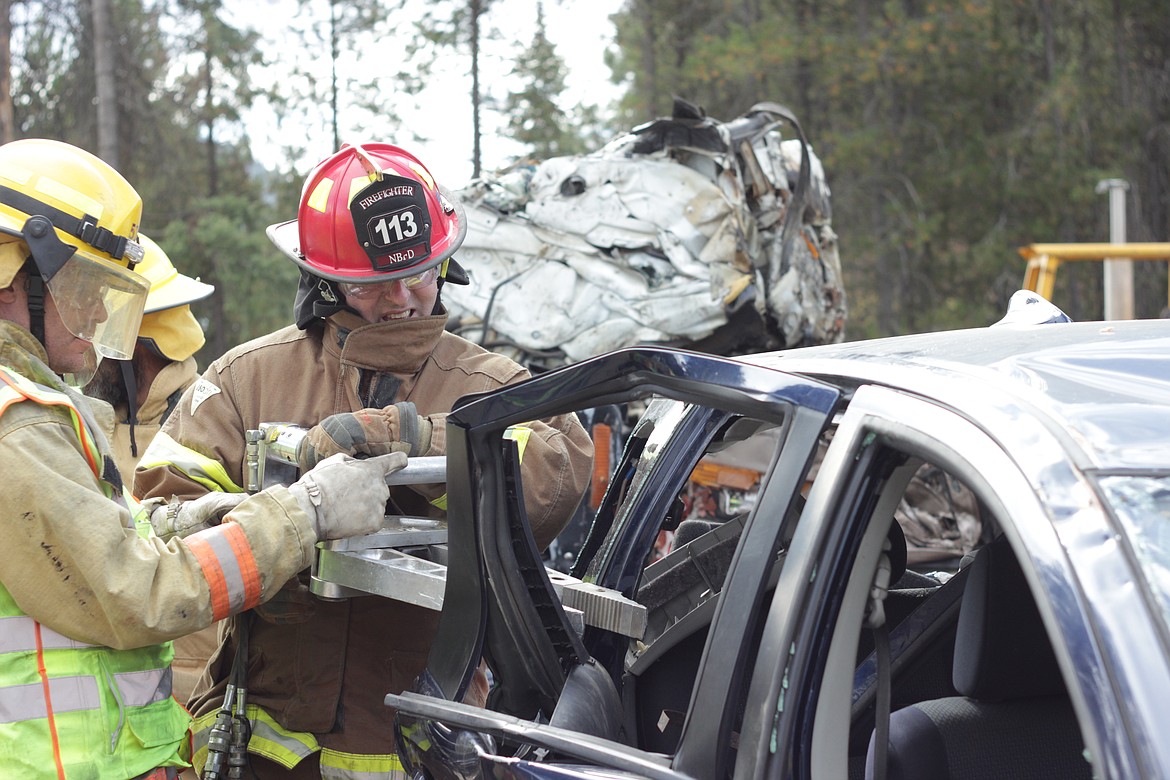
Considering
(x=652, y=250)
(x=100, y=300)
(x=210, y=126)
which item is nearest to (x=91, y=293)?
(x=100, y=300)

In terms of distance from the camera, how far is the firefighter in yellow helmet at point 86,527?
2.05 m

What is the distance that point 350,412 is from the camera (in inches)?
110

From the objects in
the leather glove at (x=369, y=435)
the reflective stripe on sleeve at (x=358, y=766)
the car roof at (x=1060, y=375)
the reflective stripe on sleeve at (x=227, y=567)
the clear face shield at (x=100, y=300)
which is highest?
the clear face shield at (x=100, y=300)

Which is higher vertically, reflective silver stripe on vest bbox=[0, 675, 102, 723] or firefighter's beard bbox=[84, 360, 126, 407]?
firefighter's beard bbox=[84, 360, 126, 407]

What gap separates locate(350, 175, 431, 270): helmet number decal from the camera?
2820mm

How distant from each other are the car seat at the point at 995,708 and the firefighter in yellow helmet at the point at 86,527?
117 cm

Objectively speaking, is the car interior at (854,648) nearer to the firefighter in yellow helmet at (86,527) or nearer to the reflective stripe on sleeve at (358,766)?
the firefighter in yellow helmet at (86,527)

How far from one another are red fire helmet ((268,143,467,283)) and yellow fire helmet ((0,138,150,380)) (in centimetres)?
52

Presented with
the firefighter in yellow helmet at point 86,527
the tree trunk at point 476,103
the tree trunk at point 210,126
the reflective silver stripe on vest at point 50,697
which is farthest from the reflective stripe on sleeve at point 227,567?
the tree trunk at point 210,126

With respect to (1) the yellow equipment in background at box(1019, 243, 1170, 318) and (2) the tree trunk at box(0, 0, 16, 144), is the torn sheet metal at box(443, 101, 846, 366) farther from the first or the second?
(2) the tree trunk at box(0, 0, 16, 144)

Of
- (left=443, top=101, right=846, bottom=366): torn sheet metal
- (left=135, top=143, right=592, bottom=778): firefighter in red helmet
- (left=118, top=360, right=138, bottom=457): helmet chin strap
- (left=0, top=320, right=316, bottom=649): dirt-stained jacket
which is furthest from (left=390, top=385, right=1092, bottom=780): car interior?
(left=443, top=101, right=846, bottom=366): torn sheet metal

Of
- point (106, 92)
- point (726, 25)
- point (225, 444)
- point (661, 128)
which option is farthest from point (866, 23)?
point (225, 444)

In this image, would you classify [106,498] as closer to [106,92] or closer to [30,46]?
[106,92]

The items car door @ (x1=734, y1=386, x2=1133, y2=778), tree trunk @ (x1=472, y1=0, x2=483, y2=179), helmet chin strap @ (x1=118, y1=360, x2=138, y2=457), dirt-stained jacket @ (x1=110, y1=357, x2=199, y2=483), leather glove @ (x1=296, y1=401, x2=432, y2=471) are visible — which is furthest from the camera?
tree trunk @ (x1=472, y1=0, x2=483, y2=179)
